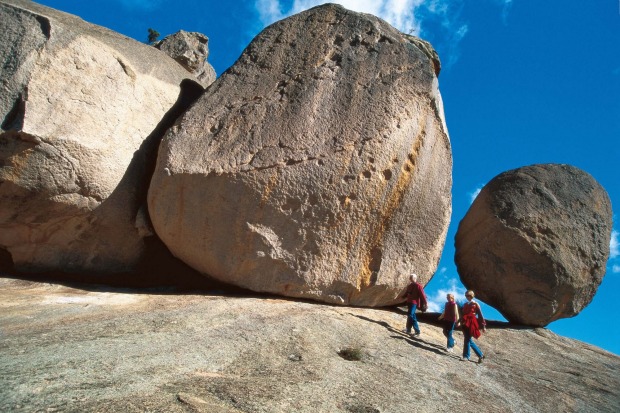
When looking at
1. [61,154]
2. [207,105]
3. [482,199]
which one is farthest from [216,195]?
[482,199]

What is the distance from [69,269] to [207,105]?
8.81 ft

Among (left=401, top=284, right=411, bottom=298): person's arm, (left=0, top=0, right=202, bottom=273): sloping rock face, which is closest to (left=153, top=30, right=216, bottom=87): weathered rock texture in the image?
(left=0, top=0, right=202, bottom=273): sloping rock face

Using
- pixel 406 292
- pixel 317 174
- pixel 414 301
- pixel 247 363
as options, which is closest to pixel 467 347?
pixel 414 301

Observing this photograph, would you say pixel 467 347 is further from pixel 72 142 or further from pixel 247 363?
pixel 72 142

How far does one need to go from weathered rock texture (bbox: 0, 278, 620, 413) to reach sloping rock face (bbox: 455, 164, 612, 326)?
2.97 ft

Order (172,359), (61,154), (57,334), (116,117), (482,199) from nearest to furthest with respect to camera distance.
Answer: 1. (172,359)
2. (57,334)
3. (61,154)
4. (116,117)
5. (482,199)

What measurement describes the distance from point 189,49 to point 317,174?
18.0ft

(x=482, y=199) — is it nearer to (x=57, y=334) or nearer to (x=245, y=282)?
(x=245, y=282)

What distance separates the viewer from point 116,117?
22.0 feet

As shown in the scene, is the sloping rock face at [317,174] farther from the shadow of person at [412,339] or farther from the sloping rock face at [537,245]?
the sloping rock face at [537,245]

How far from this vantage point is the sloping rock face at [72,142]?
609 centimetres

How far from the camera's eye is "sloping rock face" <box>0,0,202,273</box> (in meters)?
6.09

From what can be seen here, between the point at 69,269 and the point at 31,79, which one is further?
the point at 69,269

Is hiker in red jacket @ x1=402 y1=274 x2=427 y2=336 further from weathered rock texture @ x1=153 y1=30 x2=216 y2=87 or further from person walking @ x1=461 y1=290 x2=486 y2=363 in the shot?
weathered rock texture @ x1=153 y1=30 x2=216 y2=87
